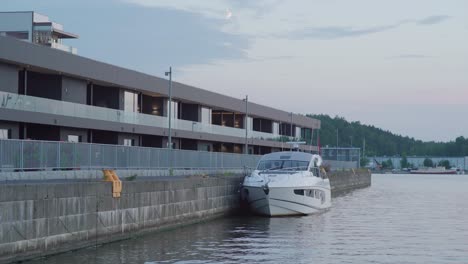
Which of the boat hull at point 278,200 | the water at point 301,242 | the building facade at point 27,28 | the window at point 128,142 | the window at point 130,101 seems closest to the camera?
the water at point 301,242

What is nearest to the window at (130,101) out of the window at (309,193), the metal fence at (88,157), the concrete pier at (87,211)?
the metal fence at (88,157)

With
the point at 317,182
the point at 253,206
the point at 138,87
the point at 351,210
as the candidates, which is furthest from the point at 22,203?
the point at 138,87

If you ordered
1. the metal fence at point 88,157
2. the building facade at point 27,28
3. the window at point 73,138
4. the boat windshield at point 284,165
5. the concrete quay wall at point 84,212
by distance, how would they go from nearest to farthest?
the concrete quay wall at point 84,212 → the metal fence at point 88,157 → the boat windshield at point 284,165 → the window at point 73,138 → the building facade at point 27,28

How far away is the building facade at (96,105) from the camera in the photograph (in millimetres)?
43875

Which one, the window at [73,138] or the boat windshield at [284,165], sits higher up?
the window at [73,138]

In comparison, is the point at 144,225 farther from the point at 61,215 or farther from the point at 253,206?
the point at 253,206

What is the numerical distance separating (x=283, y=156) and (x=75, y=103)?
14.0 meters

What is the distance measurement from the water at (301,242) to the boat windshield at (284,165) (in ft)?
10.2

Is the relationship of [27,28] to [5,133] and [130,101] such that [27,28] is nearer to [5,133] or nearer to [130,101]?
[130,101]

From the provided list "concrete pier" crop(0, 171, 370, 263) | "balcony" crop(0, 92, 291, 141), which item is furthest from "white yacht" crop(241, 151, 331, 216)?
"balcony" crop(0, 92, 291, 141)

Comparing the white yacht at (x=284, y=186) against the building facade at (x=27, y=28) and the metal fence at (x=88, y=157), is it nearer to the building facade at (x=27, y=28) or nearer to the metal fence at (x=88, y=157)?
the metal fence at (x=88, y=157)

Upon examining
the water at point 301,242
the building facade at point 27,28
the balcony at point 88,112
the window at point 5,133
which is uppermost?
the building facade at point 27,28

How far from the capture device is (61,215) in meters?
24.3

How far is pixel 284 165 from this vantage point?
1810 inches
